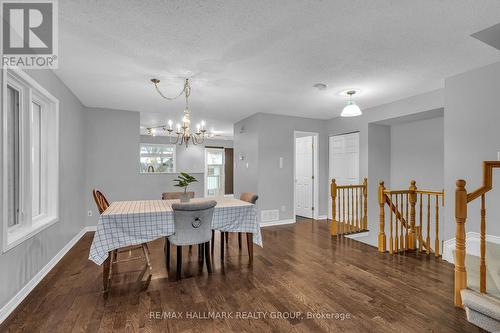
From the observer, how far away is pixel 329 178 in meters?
5.90

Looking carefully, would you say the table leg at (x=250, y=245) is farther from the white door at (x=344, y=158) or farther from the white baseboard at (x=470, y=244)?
the white door at (x=344, y=158)

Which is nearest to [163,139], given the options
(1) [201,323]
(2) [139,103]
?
(2) [139,103]

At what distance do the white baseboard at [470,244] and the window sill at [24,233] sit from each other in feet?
15.3

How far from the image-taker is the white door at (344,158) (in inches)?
206

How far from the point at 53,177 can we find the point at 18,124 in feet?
3.19

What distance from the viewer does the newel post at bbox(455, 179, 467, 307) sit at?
2010 millimetres

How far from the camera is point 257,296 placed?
231 centimetres

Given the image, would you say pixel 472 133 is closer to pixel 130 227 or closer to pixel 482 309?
pixel 482 309

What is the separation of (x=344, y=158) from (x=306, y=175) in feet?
3.59

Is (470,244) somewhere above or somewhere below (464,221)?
below

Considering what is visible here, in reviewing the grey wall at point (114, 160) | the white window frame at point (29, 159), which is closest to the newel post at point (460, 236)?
the white window frame at point (29, 159)

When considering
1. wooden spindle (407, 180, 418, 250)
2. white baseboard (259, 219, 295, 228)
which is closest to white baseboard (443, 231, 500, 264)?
wooden spindle (407, 180, 418, 250)

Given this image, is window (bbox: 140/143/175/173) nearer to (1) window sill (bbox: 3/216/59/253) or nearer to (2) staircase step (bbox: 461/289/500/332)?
(1) window sill (bbox: 3/216/59/253)

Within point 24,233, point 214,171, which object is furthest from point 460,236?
point 214,171
